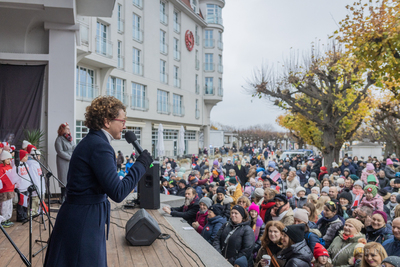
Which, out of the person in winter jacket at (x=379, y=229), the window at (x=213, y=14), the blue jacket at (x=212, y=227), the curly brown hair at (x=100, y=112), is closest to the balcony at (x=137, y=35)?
the window at (x=213, y=14)

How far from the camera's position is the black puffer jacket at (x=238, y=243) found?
483 centimetres

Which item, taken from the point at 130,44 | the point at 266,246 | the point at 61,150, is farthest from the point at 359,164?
the point at 130,44

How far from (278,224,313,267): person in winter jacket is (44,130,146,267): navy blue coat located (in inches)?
105

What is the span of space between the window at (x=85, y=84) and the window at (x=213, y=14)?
23.2 meters

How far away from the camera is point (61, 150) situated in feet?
22.1

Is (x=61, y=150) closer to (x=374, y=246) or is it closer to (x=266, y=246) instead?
(x=266, y=246)

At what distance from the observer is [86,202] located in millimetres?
2307

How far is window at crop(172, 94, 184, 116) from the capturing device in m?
33.1

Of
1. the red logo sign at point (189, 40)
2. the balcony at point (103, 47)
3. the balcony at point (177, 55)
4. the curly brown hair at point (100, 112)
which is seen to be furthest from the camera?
the red logo sign at point (189, 40)

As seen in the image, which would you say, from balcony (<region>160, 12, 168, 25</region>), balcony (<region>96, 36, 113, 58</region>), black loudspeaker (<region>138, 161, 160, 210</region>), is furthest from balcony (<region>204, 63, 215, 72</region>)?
black loudspeaker (<region>138, 161, 160, 210</region>)

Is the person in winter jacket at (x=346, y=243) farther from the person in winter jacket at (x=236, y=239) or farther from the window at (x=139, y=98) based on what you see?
the window at (x=139, y=98)

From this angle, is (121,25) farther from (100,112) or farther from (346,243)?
(100,112)

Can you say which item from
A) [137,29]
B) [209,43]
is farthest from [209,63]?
[137,29]

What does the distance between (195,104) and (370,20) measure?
29190 mm
